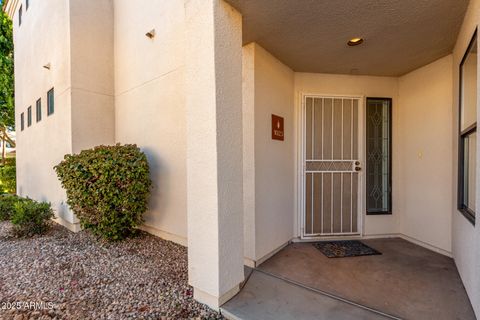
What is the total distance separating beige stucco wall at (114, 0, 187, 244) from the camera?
3951 mm

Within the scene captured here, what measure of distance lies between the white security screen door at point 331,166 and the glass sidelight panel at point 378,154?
27cm

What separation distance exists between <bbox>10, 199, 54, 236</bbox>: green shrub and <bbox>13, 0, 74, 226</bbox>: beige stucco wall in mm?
382

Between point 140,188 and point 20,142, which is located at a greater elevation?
point 20,142

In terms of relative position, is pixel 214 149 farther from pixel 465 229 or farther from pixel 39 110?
pixel 39 110

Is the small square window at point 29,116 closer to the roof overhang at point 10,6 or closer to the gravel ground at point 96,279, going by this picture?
the roof overhang at point 10,6

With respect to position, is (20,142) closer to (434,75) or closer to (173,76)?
(173,76)

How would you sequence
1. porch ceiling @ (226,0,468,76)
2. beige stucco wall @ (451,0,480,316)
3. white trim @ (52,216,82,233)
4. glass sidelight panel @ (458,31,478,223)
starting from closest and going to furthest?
beige stucco wall @ (451,0,480,316) < porch ceiling @ (226,0,468,76) < glass sidelight panel @ (458,31,478,223) < white trim @ (52,216,82,233)

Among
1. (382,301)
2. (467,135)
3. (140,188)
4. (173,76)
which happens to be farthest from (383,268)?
(173,76)

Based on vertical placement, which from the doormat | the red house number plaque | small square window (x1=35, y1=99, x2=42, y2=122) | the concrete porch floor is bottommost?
the concrete porch floor

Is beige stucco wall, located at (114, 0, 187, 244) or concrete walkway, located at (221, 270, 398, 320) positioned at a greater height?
beige stucco wall, located at (114, 0, 187, 244)

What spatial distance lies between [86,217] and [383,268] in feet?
14.1

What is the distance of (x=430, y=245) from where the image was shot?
3609mm

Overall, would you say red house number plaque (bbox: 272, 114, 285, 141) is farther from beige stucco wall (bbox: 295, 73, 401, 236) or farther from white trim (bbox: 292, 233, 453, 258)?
white trim (bbox: 292, 233, 453, 258)

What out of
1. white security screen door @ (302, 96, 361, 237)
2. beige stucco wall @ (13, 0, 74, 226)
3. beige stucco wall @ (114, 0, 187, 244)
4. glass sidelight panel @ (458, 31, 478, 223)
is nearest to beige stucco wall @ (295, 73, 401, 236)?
white security screen door @ (302, 96, 361, 237)
